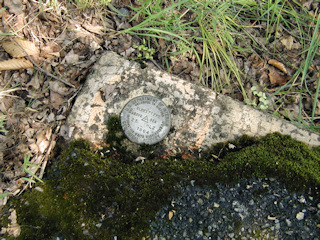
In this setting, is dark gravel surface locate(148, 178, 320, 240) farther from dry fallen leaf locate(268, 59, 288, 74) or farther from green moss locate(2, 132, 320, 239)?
dry fallen leaf locate(268, 59, 288, 74)

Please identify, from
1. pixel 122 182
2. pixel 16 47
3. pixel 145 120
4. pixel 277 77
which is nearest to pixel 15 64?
pixel 16 47

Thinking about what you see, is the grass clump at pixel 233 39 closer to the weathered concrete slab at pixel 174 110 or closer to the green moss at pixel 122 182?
the weathered concrete slab at pixel 174 110

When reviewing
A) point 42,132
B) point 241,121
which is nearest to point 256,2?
point 241,121

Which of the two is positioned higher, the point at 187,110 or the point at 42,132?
the point at 42,132

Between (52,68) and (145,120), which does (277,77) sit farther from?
(52,68)

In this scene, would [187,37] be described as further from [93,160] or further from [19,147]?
[19,147]
